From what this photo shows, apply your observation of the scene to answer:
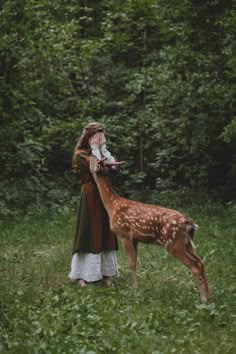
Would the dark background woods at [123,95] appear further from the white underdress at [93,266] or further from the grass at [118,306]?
the white underdress at [93,266]

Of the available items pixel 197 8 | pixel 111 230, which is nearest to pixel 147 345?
pixel 111 230

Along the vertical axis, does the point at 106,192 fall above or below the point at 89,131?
below

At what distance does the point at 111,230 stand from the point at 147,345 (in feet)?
9.57

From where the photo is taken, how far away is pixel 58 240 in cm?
1254

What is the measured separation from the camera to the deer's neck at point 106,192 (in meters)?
8.98

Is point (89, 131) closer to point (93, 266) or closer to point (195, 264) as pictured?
point (93, 266)

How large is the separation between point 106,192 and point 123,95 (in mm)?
12340

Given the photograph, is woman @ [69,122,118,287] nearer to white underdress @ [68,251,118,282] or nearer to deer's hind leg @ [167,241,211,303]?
white underdress @ [68,251,118,282]

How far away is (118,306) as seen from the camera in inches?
303

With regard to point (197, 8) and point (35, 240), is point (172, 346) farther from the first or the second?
point (197, 8)

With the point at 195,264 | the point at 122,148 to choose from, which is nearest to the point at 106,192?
the point at 195,264

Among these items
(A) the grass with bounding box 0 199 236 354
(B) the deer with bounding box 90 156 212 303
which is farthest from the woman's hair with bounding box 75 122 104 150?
(A) the grass with bounding box 0 199 236 354

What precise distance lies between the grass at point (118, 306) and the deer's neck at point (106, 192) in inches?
40.8

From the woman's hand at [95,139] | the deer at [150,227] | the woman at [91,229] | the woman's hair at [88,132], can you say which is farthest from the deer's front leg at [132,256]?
the woman's hair at [88,132]
